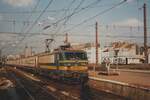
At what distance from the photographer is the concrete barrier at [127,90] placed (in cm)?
1487

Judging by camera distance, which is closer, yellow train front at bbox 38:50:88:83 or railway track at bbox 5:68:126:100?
railway track at bbox 5:68:126:100

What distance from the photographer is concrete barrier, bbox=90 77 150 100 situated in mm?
14870

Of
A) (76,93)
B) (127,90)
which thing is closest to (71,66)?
(76,93)

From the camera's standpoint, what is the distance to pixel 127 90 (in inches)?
663

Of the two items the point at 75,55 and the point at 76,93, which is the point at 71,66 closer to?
the point at 75,55

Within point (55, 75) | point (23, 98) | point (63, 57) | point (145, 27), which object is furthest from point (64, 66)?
point (145, 27)

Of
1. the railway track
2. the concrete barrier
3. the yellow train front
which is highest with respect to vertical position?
the yellow train front

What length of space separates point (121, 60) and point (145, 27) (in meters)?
30.9

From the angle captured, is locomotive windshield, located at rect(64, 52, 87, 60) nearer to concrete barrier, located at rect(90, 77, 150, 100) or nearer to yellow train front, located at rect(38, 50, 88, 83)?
yellow train front, located at rect(38, 50, 88, 83)

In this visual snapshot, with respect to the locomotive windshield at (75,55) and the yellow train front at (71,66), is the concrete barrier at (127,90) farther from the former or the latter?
the locomotive windshield at (75,55)

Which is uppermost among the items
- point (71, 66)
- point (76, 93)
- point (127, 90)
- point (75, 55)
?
point (75, 55)

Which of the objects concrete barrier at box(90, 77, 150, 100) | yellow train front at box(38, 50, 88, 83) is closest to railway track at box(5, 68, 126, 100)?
concrete barrier at box(90, 77, 150, 100)

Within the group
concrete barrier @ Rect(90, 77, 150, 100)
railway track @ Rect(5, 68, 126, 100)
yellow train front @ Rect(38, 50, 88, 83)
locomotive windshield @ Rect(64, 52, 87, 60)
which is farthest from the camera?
locomotive windshield @ Rect(64, 52, 87, 60)

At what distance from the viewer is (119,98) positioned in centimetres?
1606
